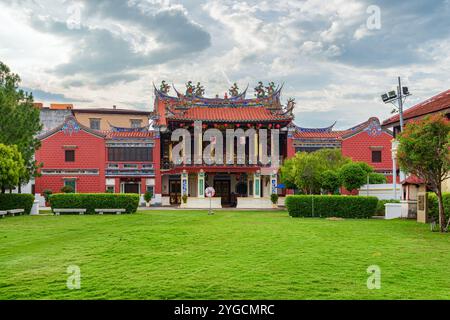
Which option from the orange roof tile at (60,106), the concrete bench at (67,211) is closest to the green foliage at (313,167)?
the concrete bench at (67,211)

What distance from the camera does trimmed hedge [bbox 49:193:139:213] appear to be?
2827cm

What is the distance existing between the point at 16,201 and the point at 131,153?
1460cm

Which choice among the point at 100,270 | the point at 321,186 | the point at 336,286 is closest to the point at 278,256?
the point at 336,286

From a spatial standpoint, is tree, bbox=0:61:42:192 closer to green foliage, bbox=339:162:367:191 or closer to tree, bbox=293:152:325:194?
tree, bbox=293:152:325:194

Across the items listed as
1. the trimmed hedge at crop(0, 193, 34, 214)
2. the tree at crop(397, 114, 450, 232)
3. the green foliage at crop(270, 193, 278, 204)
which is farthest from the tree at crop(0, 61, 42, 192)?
the tree at crop(397, 114, 450, 232)

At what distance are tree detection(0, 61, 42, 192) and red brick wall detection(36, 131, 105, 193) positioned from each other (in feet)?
31.8

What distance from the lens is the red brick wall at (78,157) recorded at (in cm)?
4062

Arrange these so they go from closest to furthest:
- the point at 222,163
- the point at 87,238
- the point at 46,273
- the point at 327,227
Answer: the point at 46,273 → the point at 87,238 → the point at 327,227 → the point at 222,163

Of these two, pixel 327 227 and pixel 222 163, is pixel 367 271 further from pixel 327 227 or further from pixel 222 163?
pixel 222 163

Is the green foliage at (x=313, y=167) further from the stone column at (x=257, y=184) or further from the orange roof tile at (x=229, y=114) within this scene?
the orange roof tile at (x=229, y=114)

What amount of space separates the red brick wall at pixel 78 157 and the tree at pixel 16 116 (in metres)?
9.69

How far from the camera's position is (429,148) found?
1719cm
